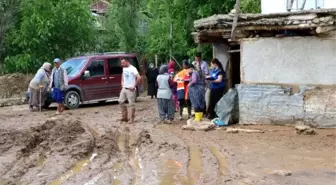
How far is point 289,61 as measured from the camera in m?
12.8

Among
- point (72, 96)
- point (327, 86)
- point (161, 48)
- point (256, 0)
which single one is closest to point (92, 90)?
point (72, 96)

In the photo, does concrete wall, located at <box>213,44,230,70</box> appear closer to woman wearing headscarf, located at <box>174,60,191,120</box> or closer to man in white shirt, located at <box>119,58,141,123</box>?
woman wearing headscarf, located at <box>174,60,191,120</box>

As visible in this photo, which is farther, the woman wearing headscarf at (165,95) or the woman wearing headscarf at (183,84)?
the woman wearing headscarf at (183,84)

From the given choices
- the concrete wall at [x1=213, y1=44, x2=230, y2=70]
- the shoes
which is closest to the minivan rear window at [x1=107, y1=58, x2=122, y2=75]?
the concrete wall at [x1=213, y1=44, x2=230, y2=70]

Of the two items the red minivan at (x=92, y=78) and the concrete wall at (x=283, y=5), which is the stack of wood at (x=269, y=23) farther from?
the red minivan at (x=92, y=78)

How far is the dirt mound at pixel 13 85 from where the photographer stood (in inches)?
934

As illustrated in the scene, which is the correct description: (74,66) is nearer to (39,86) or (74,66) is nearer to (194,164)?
(39,86)

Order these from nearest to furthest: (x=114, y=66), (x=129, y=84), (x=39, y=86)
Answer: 1. (x=129, y=84)
2. (x=39, y=86)
3. (x=114, y=66)

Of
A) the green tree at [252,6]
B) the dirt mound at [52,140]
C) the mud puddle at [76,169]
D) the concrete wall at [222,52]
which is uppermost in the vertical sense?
the green tree at [252,6]

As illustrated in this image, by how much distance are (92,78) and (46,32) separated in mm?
6126

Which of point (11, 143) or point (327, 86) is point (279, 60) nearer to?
point (327, 86)

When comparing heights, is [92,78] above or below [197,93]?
above

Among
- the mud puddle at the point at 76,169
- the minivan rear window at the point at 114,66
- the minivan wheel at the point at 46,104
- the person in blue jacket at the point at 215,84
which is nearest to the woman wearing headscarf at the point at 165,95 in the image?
the person in blue jacket at the point at 215,84

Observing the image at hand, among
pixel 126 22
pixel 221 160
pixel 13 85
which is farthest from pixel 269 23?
pixel 126 22
